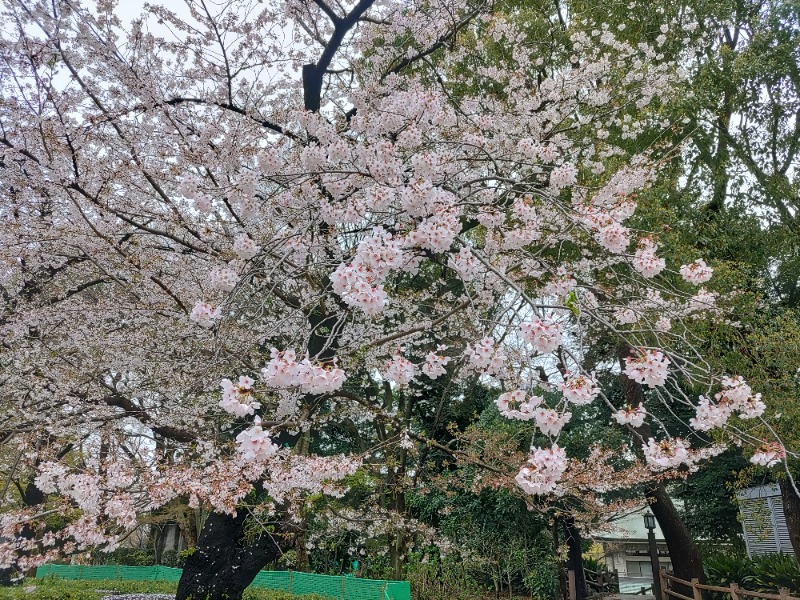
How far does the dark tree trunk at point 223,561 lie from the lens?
16.6 feet

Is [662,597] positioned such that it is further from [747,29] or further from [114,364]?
[747,29]

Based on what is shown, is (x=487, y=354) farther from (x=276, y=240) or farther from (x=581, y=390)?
(x=276, y=240)

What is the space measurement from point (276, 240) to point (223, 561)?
142 inches

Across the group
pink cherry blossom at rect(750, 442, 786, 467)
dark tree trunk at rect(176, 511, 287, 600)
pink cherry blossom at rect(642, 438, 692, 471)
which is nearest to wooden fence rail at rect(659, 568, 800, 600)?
pink cherry blossom at rect(750, 442, 786, 467)

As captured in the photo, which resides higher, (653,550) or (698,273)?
(698,273)

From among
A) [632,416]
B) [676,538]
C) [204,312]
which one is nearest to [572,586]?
[676,538]

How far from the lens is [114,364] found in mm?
5988

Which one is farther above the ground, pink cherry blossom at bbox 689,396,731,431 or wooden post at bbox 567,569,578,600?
pink cherry blossom at bbox 689,396,731,431

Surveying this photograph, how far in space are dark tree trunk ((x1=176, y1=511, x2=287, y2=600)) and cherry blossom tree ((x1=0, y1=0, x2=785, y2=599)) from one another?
2cm

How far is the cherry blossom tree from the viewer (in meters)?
3.13

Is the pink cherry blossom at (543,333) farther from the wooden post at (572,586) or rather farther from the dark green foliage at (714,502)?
the dark green foliage at (714,502)

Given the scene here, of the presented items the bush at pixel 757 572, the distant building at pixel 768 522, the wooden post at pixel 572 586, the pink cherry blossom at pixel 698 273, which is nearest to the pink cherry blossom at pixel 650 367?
the pink cherry blossom at pixel 698 273

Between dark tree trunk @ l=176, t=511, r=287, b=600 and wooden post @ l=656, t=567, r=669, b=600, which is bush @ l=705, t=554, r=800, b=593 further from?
dark tree trunk @ l=176, t=511, r=287, b=600

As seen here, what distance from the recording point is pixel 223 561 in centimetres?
520
